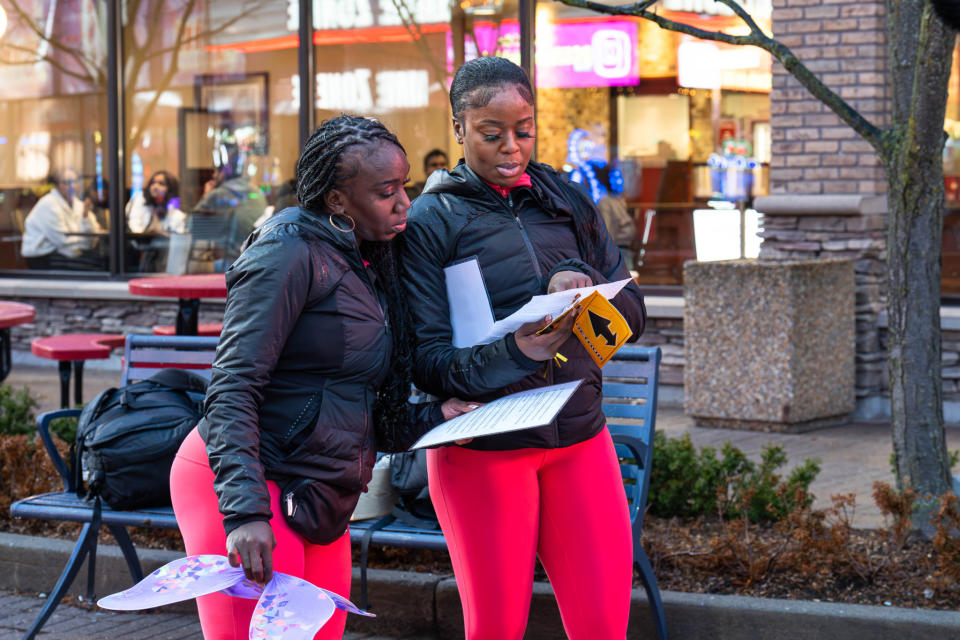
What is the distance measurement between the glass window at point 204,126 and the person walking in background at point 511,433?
9.02 m

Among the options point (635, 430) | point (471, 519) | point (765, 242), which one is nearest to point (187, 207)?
point (765, 242)

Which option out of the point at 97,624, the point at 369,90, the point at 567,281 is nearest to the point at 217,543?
the point at 567,281

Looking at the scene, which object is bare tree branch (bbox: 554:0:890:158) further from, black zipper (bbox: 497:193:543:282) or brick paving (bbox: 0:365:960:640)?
black zipper (bbox: 497:193:543:282)

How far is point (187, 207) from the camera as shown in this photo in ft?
40.8

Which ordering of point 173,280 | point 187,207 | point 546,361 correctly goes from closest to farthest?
1. point 546,361
2. point 173,280
3. point 187,207

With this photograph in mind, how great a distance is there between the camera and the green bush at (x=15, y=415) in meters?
7.06

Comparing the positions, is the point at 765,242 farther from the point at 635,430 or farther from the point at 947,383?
the point at 635,430

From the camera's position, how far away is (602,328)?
2.99m

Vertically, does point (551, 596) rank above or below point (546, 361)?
below

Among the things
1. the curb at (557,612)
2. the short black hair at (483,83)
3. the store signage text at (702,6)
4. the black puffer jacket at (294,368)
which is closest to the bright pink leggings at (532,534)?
the black puffer jacket at (294,368)

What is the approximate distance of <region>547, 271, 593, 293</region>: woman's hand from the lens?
2.94 m

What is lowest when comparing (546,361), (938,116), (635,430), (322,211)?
(635,430)

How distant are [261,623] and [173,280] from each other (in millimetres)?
6311

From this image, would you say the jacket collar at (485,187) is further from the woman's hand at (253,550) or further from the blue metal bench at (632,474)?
the blue metal bench at (632,474)
